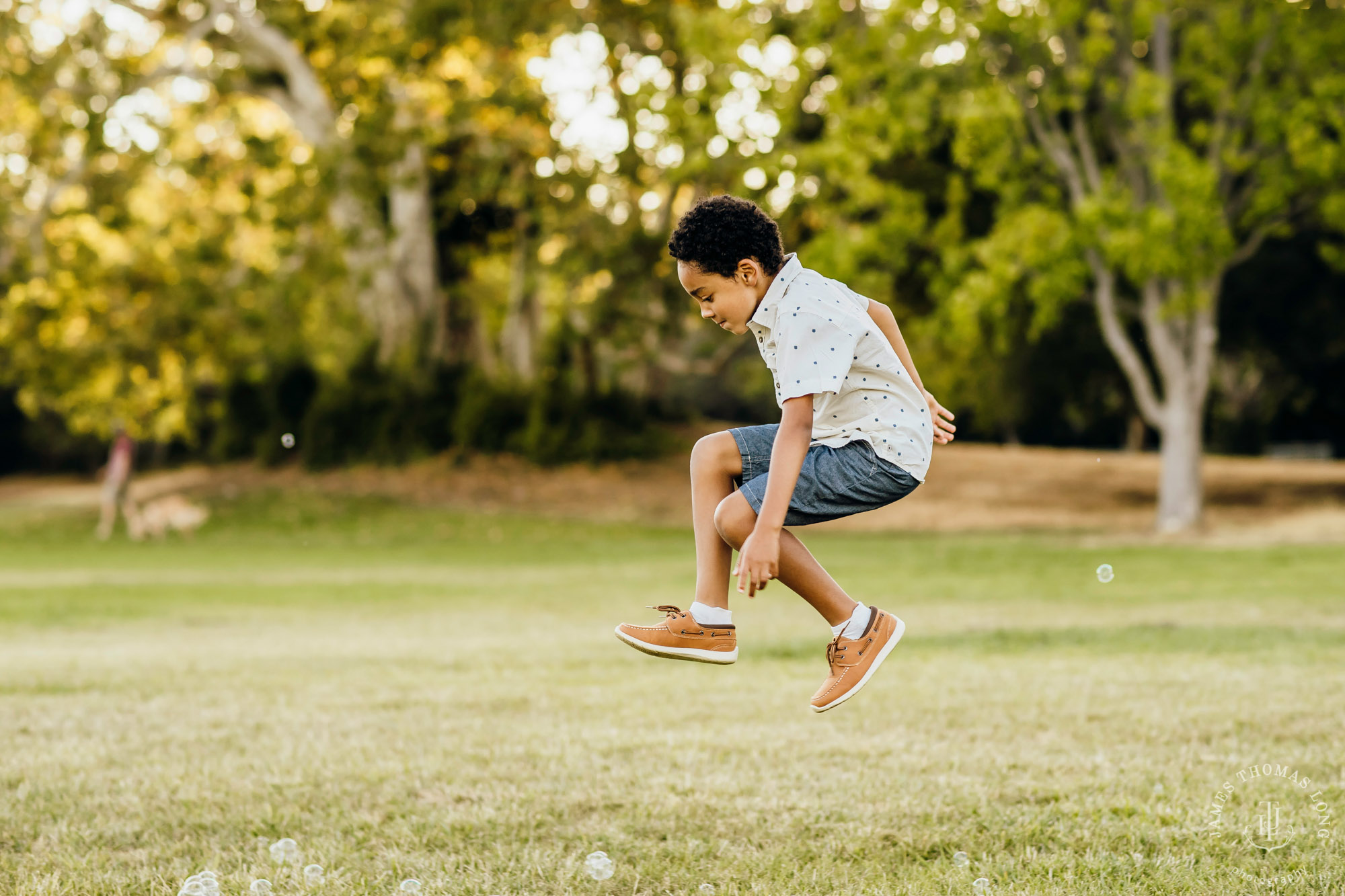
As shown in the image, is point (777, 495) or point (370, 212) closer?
point (777, 495)

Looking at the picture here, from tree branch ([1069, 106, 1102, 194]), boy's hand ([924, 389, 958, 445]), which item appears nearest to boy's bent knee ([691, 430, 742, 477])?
boy's hand ([924, 389, 958, 445])

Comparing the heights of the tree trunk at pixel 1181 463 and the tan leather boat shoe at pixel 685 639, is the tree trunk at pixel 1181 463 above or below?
below

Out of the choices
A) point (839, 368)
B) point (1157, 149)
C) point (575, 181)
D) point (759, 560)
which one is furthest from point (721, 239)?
Result: point (575, 181)

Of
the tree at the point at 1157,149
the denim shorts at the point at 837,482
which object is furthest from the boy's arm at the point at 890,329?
the tree at the point at 1157,149

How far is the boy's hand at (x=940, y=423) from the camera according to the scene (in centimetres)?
450

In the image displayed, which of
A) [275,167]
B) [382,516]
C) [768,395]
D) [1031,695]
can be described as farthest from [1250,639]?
[768,395]

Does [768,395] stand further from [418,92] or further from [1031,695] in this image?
[1031,695]

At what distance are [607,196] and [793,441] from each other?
83.0 feet

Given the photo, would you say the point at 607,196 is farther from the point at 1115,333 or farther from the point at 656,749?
the point at 656,749

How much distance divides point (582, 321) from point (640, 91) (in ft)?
23.0

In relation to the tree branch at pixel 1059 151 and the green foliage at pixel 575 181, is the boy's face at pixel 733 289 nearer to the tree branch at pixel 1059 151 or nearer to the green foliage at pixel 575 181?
the green foliage at pixel 575 181

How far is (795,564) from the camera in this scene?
4.07 metres

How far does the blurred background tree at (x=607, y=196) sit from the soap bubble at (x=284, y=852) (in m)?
19.0

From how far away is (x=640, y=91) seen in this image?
25.0 meters
